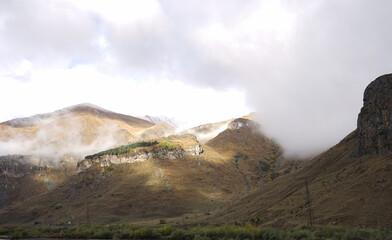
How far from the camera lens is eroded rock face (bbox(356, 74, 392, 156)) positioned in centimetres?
5414

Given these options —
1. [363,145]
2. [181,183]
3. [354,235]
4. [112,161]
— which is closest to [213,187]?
[181,183]

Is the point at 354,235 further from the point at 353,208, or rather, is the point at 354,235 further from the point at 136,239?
the point at 136,239

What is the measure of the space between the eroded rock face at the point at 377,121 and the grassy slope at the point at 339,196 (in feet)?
8.78

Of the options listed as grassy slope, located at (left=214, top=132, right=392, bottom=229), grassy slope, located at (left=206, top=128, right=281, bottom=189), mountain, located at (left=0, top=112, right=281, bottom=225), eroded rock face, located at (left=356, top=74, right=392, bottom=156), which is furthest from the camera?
grassy slope, located at (left=206, top=128, right=281, bottom=189)

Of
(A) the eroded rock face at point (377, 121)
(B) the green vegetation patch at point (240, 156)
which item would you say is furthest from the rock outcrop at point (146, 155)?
(A) the eroded rock face at point (377, 121)

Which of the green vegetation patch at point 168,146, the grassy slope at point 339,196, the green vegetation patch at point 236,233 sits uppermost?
the green vegetation patch at point 168,146

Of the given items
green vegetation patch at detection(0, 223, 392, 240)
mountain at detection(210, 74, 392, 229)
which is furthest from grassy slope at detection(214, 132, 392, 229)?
green vegetation patch at detection(0, 223, 392, 240)

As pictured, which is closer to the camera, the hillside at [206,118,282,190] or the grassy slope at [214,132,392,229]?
the grassy slope at [214,132,392,229]

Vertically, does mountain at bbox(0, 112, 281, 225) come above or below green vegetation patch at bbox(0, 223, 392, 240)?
above

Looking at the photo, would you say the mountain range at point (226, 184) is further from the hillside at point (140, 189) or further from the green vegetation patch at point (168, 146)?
the green vegetation patch at point (168, 146)

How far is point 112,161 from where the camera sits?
14312cm

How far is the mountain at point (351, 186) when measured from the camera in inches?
1608

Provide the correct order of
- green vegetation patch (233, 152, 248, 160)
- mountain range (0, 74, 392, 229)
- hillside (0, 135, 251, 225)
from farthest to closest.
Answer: green vegetation patch (233, 152, 248, 160), hillside (0, 135, 251, 225), mountain range (0, 74, 392, 229)

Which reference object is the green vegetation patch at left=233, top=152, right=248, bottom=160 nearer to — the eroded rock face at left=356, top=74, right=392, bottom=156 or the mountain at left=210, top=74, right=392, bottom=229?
the mountain at left=210, top=74, right=392, bottom=229
